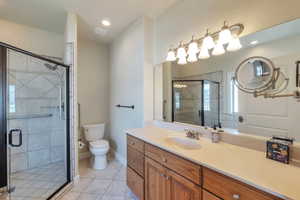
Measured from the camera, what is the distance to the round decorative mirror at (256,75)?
4.14 feet

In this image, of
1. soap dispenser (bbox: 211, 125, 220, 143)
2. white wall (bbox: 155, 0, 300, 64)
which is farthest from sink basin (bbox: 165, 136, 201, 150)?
white wall (bbox: 155, 0, 300, 64)

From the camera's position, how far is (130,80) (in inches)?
108

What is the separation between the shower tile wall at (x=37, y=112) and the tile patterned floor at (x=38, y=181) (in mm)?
146

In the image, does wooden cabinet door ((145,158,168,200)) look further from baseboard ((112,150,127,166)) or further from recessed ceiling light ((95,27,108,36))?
recessed ceiling light ((95,27,108,36))

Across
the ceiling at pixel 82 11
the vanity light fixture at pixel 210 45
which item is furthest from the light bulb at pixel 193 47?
the ceiling at pixel 82 11

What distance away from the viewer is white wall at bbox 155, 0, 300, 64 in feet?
3.91

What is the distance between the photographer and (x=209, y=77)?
1.76 meters

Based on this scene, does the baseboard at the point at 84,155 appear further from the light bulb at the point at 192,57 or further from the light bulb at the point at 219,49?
the light bulb at the point at 219,49

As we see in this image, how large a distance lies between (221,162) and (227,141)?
1.64 feet

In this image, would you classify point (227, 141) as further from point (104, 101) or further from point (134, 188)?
point (104, 101)

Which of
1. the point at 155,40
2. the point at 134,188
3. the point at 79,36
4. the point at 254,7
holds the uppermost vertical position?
the point at 79,36

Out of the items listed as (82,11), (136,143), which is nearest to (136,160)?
(136,143)

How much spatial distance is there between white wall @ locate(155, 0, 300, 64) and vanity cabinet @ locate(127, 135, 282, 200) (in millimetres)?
1196

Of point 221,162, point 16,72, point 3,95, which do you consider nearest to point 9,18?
point 16,72
